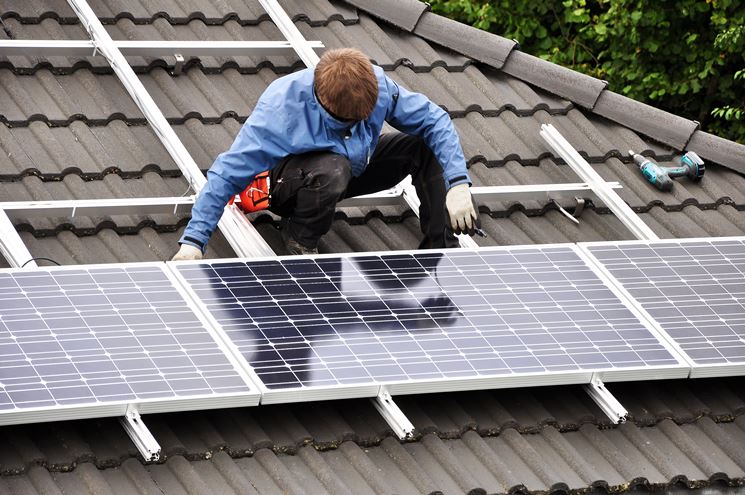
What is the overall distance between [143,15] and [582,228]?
10.4ft

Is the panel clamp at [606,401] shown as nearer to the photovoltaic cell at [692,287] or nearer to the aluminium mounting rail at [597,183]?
the photovoltaic cell at [692,287]

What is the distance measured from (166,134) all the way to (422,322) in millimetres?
1994

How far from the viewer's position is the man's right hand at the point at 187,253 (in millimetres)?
6734

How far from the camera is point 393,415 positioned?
20.4ft

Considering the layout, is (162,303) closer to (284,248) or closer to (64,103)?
(284,248)

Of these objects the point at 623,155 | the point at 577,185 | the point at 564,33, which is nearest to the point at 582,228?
the point at 577,185

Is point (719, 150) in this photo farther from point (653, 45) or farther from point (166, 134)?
point (653, 45)

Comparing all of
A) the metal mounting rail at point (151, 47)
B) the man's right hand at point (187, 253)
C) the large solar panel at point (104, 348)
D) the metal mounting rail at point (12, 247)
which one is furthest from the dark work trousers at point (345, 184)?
the metal mounting rail at point (151, 47)

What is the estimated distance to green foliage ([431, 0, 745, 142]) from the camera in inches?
679

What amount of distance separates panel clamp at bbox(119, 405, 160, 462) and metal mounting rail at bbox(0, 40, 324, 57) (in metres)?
3.13

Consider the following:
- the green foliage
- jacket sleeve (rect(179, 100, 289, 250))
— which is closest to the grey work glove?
jacket sleeve (rect(179, 100, 289, 250))


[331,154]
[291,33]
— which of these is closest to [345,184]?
[331,154]

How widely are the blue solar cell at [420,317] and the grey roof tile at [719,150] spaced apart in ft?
7.21

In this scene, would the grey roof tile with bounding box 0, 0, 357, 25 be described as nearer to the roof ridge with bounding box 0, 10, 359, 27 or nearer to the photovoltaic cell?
the roof ridge with bounding box 0, 10, 359, 27
